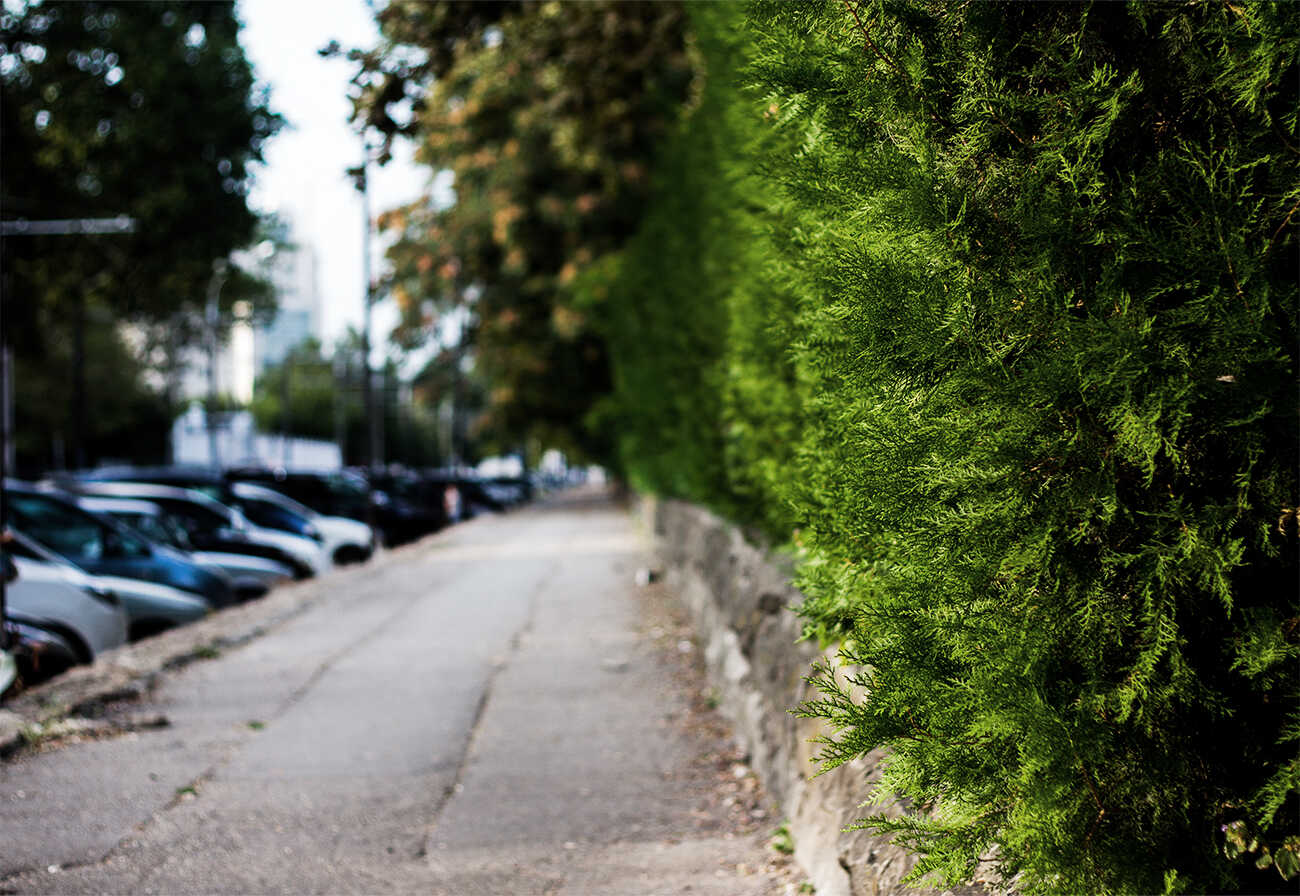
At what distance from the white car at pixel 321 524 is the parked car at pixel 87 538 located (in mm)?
7647

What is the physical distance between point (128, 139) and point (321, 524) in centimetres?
761

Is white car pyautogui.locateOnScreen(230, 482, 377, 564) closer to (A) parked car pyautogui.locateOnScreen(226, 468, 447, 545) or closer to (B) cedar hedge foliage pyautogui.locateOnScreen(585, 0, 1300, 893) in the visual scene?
(A) parked car pyautogui.locateOnScreen(226, 468, 447, 545)

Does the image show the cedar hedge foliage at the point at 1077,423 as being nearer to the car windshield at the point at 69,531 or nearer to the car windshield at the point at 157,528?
the car windshield at the point at 69,531

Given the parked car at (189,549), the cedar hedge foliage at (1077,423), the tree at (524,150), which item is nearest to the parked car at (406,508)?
the tree at (524,150)

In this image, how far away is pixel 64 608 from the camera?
38.7 ft

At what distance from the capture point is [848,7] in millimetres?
3473

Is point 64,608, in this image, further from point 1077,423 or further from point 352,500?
point 352,500

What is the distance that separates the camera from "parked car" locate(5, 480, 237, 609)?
14.0 meters

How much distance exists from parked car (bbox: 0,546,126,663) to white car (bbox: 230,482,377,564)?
34.5ft

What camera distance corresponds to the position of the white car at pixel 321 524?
75.2ft

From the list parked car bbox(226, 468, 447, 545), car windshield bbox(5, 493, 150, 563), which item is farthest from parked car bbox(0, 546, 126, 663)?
parked car bbox(226, 468, 447, 545)

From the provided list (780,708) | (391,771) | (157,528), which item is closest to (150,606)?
(157,528)

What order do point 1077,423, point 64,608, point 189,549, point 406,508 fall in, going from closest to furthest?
point 1077,423, point 64,608, point 189,549, point 406,508

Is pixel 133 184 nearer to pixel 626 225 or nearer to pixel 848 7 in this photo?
pixel 626 225
